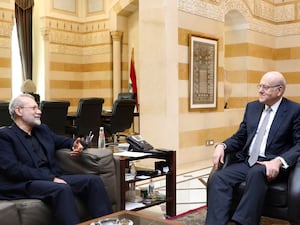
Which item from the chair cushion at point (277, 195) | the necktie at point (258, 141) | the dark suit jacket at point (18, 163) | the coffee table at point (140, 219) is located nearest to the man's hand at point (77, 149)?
the dark suit jacket at point (18, 163)

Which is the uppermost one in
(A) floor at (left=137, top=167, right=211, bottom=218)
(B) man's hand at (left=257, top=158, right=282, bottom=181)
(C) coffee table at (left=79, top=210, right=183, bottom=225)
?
(B) man's hand at (left=257, top=158, right=282, bottom=181)

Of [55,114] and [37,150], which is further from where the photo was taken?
[55,114]

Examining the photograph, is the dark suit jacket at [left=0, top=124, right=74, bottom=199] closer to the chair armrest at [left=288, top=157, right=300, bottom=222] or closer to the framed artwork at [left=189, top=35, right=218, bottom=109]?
the chair armrest at [left=288, top=157, right=300, bottom=222]

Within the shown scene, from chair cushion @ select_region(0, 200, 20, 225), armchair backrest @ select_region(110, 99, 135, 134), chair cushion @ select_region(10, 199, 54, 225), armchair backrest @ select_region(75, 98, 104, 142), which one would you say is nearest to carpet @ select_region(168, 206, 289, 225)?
chair cushion @ select_region(10, 199, 54, 225)

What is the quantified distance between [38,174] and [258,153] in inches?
72.6

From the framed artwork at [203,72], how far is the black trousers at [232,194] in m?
3.53

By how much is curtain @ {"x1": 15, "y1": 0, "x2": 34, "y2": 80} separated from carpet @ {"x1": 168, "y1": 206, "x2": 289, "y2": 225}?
829cm

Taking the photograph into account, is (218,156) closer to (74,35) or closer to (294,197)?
(294,197)

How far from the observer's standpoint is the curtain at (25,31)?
11.0m

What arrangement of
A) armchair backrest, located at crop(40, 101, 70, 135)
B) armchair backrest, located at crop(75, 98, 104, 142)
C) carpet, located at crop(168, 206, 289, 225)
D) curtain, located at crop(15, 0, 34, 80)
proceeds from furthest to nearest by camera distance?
curtain, located at crop(15, 0, 34, 80) → armchair backrest, located at crop(75, 98, 104, 142) → armchair backrest, located at crop(40, 101, 70, 135) → carpet, located at crop(168, 206, 289, 225)

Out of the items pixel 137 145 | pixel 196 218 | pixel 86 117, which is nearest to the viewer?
pixel 196 218

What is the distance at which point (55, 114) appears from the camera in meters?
6.85

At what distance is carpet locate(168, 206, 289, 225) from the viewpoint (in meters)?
3.69

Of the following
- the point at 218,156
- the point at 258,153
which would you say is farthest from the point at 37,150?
the point at 258,153
